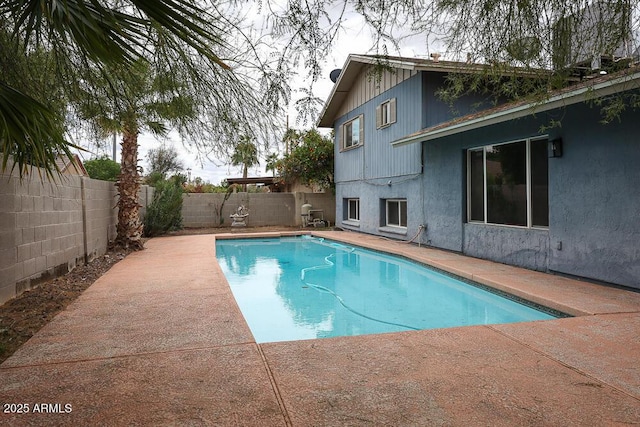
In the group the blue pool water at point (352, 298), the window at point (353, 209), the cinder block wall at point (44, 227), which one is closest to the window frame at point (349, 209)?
the window at point (353, 209)

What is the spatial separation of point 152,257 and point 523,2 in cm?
828

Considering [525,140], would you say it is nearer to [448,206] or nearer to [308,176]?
[448,206]

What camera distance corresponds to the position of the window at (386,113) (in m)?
12.1

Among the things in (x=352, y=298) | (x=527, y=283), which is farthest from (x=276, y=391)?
(x=527, y=283)

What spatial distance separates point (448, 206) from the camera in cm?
966

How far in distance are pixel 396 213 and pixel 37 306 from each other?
9.76 m

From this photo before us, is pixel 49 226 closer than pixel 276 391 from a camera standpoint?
No

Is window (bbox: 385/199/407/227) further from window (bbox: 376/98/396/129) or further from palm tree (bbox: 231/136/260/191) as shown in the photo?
palm tree (bbox: 231/136/260/191)

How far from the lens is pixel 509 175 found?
7.77 m

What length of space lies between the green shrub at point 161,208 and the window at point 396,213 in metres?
6.77

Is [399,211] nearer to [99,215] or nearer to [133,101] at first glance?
[99,215]

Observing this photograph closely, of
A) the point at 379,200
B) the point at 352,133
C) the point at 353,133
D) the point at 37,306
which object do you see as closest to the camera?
the point at 37,306

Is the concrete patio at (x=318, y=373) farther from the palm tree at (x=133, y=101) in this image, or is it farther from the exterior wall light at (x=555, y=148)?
the exterior wall light at (x=555, y=148)

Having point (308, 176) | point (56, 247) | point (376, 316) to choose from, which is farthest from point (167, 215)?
point (376, 316)
